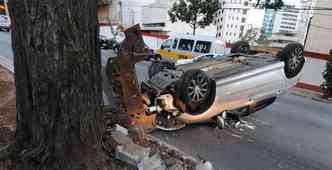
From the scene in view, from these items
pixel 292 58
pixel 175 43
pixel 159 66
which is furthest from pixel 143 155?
pixel 175 43

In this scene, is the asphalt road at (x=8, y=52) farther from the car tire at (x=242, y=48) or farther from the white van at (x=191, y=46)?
the car tire at (x=242, y=48)

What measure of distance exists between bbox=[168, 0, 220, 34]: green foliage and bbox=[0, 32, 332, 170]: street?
12843 millimetres

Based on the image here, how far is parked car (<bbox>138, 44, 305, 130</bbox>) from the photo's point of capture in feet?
13.8

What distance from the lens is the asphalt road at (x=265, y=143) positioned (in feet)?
12.7

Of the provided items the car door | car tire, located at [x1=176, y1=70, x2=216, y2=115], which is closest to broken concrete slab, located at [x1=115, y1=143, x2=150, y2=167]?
car tire, located at [x1=176, y1=70, x2=216, y2=115]

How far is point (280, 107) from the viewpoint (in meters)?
6.83

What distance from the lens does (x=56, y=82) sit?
1.74 meters

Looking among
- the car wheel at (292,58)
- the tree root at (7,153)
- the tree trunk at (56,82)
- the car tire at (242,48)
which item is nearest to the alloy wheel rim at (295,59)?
the car wheel at (292,58)

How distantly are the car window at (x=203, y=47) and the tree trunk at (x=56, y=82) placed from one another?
32.6 ft

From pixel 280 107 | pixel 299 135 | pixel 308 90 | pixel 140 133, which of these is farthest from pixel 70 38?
pixel 308 90

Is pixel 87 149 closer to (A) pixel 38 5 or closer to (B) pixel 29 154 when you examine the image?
(B) pixel 29 154

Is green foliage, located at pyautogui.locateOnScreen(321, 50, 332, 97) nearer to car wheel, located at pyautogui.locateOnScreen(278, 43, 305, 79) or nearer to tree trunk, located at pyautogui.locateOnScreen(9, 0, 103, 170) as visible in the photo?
car wheel, located at pyautogui.locateOnScreen(278, 43, 305, 79)

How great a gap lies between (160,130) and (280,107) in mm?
3862

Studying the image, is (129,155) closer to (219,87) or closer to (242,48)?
(219,87)
